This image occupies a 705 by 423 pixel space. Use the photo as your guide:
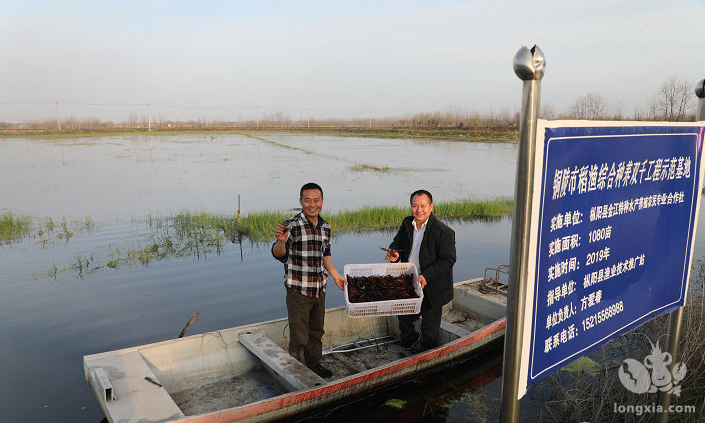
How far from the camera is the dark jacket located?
4629 millimetres

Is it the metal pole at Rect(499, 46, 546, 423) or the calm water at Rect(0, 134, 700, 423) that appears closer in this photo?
the metal pole at Rect(499, 46, 546, 423)

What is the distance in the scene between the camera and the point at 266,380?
498cm

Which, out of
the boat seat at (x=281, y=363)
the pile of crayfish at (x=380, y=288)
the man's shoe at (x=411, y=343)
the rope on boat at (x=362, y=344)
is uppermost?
the pile of crayfish at (x=380, y=288)

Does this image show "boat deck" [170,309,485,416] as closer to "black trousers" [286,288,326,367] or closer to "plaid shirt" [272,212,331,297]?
"black trousers" [286,288,326,367]

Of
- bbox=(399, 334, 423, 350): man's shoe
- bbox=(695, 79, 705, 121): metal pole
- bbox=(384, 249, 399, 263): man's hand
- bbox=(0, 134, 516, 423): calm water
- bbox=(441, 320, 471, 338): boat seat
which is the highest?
bbox=(695, 79, 705, 121): metal pole

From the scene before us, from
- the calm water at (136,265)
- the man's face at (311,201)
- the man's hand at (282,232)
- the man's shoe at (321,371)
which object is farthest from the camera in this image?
the calm water at (136,265)

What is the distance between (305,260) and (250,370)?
63.9 inches

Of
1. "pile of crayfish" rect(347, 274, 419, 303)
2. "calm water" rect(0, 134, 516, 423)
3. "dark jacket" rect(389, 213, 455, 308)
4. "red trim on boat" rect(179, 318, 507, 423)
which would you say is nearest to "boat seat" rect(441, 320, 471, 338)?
"red trim on boat" rect(179, 318, 507, 423)

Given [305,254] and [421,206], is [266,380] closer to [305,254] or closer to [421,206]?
[305,254]

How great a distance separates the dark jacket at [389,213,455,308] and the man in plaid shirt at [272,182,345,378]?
2.75ft

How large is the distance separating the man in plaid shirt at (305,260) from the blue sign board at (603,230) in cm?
245

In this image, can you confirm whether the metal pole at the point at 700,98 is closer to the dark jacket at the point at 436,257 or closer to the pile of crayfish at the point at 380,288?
Result: the dark jacket at the point at 436,257

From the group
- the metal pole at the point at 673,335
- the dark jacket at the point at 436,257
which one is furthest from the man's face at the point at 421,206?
the metal pole at the point at 673,335

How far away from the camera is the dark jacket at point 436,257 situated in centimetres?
463
